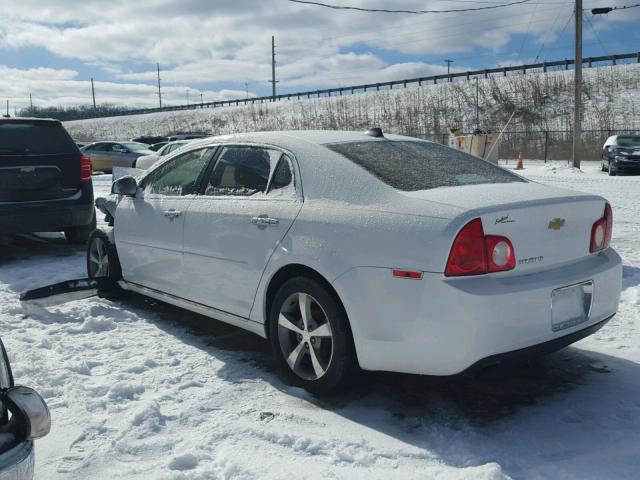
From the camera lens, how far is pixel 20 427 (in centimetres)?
209

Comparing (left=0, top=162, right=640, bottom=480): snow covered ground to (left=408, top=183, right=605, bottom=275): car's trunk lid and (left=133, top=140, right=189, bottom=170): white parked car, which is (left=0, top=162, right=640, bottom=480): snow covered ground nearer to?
(left=408, top=183, right=605, bottom=275): car's trunk lid

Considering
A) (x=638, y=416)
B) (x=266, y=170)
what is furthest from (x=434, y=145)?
(x=638, y=416)

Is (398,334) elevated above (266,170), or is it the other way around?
(266,170)

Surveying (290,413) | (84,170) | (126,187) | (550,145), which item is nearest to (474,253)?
(290,413)

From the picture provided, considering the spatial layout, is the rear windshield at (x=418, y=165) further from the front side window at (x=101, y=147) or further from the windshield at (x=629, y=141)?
the front side window at (x=101, y=147)

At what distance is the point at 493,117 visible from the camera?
175 feet

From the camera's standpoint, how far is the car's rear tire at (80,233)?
28.8 feet

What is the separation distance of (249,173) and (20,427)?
2496mm

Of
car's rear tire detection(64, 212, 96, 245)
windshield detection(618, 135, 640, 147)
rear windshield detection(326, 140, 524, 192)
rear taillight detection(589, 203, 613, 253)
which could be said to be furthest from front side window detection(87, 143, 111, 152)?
rear taillight detection(589, 203, 613, 253)

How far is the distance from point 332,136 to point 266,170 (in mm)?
516

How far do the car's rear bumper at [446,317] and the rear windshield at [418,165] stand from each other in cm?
62

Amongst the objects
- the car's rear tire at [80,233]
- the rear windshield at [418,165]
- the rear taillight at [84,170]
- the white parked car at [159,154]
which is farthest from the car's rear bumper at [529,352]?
the white parked car at [159,154]

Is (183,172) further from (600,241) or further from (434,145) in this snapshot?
(600,241)

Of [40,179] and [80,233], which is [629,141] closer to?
[80,233]
